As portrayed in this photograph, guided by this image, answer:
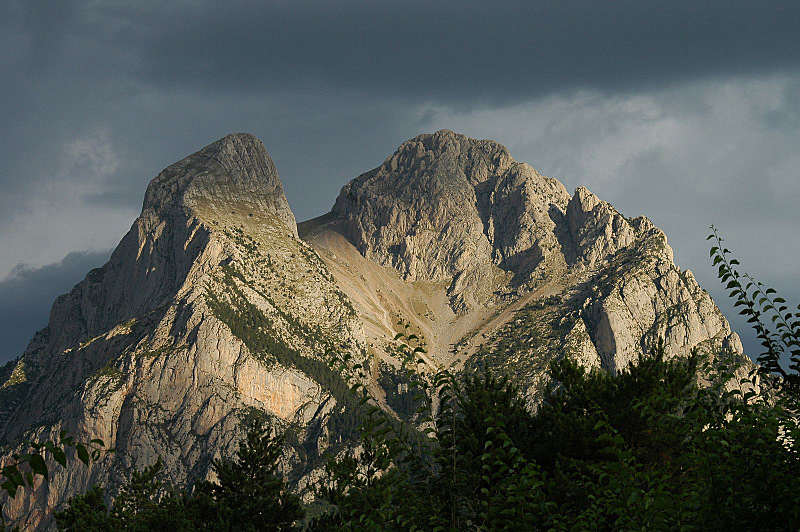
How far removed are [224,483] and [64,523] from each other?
35.2ft

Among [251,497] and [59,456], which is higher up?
[251,497]

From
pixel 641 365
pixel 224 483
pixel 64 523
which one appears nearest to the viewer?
pixel 641 365

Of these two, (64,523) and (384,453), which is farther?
(64,523)

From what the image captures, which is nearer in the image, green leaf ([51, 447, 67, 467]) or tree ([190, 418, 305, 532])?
green leaf ([51, 447, 67, 467])

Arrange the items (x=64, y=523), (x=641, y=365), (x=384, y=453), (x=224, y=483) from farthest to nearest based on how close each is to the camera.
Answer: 1. (x=224, y=483)
2. (x=64, y=523)
3. (x=641, y=365)
4. (x=384, y=453)

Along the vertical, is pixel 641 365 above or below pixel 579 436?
above

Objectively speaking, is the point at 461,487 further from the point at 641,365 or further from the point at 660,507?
the point at 641,365

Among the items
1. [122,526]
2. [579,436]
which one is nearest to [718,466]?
[579,436]

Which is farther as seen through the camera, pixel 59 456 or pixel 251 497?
pixel 251 497

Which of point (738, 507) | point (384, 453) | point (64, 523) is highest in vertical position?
point (64, 523)

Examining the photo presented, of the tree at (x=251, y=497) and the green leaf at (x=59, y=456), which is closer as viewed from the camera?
the green leaf at (x=59, y=456)

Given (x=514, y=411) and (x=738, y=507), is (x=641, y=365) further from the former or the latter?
Answer: (x=738, y=507)

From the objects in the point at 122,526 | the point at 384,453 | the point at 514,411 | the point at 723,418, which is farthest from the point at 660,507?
the point at 122,526

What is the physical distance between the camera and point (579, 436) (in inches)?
1252
